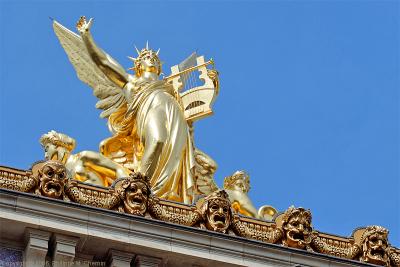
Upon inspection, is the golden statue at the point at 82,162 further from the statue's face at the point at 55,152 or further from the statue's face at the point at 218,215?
the statue's face at the point at 218,215

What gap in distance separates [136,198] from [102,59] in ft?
24.9

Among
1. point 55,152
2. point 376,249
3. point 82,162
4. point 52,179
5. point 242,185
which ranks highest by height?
point 242,185

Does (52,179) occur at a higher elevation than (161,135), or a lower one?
lower

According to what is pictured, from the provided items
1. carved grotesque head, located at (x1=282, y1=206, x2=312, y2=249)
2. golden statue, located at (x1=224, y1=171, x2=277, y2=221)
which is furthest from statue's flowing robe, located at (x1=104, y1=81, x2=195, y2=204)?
carved grotesque head, located at (x1=282, y1=206, x2=312, y2=249)

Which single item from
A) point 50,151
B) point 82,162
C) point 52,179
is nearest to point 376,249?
point 82,162

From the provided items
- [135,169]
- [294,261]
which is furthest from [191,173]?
[294,261]

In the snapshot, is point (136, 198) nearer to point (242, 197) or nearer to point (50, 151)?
point (50, 151)

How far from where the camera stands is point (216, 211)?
51.1 meters

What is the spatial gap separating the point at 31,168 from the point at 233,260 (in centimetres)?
527

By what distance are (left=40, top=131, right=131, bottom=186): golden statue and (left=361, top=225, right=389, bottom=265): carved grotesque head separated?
20.8 ft

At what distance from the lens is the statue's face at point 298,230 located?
51312 millimetres

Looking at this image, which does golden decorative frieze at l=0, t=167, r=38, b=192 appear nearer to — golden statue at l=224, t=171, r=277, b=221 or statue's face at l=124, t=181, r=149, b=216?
statue's face at l=124, t=181, r=149, b=216

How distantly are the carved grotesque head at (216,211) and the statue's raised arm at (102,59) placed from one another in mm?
6475

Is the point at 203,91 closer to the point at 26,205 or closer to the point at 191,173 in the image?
the point at 191,173
